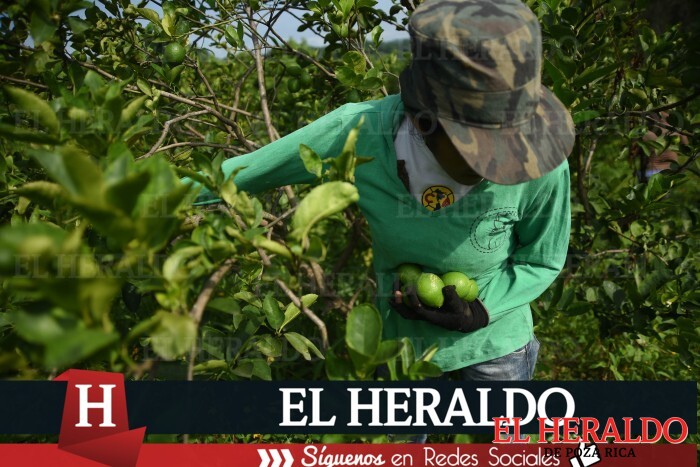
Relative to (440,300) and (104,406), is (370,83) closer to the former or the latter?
(440,300)

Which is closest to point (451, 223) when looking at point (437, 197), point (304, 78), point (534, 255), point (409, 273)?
point (437, 197)

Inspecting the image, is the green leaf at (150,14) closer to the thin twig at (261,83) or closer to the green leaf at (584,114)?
the thin twig at (261,83)

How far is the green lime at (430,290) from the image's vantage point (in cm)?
143

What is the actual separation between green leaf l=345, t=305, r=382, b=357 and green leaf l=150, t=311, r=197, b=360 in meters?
0.28

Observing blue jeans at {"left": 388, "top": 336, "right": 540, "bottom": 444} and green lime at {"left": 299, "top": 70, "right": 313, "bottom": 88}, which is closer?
blue jeans at {"left": 388, "top": 336, "right": 540, "bottom": 444}

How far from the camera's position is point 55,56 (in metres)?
1.41

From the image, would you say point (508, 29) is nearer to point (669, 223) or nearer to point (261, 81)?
point (261, 81)

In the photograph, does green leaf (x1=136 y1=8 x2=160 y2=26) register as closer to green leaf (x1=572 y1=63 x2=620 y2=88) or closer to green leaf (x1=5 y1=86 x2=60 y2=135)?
green leaf (x1=5 y1=86 x2=60 y2=135)

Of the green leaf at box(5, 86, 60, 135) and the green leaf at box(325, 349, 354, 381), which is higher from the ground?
the green leaf at box(5, 86, 60, 135)

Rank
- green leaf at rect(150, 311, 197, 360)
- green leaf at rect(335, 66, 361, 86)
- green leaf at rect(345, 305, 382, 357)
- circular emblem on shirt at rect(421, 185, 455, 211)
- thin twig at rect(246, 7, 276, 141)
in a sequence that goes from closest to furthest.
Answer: green leaf at rect(150, 311, 197, 360), green leaf at rect(345, 305, 382, 357), circular emblem on shirt at rect(421, 185, 455, 211), green leaf at rect(335, 66, 361, 86), thin twig at rect(246, 7, 276, 141)

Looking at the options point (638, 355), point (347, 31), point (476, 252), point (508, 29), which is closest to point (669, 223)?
point (638, 355)

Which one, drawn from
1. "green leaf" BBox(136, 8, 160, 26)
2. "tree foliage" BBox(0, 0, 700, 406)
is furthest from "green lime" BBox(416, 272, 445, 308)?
"green leaf" BBox(136, 8, 160, 26)

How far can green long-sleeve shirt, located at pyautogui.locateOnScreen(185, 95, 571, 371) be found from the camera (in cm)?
137

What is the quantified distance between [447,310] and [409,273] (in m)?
0.13
